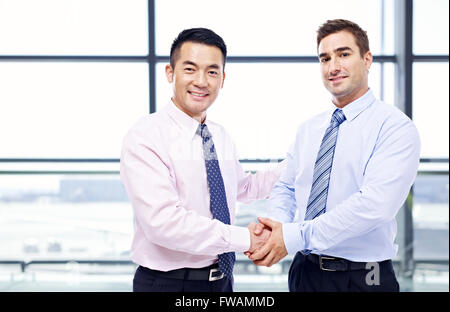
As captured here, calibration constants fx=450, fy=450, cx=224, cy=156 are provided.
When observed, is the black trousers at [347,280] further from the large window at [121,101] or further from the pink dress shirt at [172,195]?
the large window at [121,101]

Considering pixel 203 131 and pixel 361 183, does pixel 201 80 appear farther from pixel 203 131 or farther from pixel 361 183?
pixel 361 183

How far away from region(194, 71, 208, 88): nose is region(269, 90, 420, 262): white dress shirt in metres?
0.48

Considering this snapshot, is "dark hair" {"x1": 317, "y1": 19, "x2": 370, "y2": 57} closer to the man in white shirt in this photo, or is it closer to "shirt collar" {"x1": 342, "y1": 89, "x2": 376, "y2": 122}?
the man in white shirt

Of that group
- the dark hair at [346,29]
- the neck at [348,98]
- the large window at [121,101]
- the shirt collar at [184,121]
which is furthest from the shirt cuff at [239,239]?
the large window at [121,101]

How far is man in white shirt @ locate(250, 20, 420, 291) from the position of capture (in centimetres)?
153

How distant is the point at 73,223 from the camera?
132 inches

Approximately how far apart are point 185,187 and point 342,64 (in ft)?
2.40

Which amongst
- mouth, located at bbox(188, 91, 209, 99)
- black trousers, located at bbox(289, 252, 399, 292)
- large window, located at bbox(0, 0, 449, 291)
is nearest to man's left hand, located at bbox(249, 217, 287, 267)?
black trousers, located at bbox(289, 252, 399, 292)

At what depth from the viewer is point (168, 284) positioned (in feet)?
4.98

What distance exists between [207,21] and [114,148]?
1.16m

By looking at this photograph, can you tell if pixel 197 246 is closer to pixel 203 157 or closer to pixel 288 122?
pixel 203 157

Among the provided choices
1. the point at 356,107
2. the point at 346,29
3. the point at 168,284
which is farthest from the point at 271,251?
Result: the point at 346,29

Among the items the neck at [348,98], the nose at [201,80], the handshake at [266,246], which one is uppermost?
the nose at [201,80]

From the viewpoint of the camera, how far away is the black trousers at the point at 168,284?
151cm
